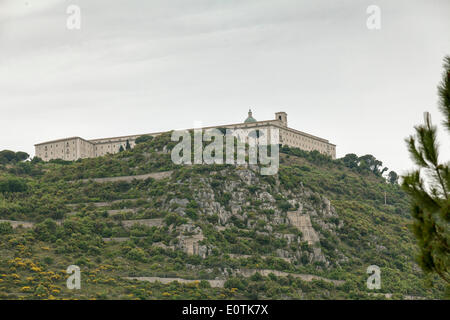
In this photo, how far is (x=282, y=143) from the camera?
12006cm

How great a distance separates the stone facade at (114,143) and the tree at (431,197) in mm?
104790

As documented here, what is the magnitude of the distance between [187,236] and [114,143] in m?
60.6

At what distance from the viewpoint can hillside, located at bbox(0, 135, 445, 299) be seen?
58062 millimetres

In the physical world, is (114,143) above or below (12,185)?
above

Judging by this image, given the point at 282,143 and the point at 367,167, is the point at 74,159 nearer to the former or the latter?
the point at 282,143

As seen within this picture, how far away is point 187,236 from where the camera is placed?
67.3m

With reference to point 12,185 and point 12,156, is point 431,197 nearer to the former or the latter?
point 12,185

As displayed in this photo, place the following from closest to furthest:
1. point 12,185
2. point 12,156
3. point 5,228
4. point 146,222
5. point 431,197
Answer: point 431,197 → point 5,228 → point 146,222 → point 12,185 → point 12,156

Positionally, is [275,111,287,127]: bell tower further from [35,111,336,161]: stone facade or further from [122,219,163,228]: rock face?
[122,219,163,228]: rock face

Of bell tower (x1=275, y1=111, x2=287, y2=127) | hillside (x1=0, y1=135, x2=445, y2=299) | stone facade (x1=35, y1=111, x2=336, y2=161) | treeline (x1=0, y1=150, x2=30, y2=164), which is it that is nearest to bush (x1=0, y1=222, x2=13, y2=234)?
hillside (x1=0, y1=135, x2=445, y2=299)

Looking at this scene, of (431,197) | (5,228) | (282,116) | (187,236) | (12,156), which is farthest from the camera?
(282,116)

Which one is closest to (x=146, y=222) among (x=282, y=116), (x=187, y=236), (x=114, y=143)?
(x=187, y=236)

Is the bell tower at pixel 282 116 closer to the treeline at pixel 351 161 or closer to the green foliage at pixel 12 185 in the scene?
the treeline at pixel 351 161
